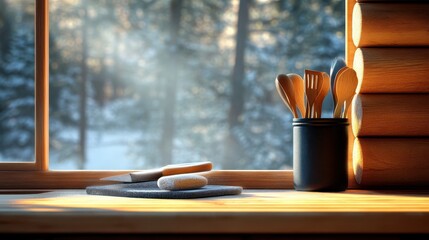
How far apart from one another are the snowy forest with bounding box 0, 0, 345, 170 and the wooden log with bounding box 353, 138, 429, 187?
6.13 m

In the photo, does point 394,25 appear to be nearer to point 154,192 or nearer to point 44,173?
point 154,192

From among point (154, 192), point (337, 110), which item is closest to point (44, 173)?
point (154, 192)

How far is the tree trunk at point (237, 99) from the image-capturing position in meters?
8.37

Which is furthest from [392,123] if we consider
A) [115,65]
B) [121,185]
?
[115,65]

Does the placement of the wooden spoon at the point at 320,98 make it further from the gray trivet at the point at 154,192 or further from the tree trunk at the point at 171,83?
the tree trunk at the point at 171,83

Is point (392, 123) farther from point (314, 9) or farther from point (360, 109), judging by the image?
point (314, 9)

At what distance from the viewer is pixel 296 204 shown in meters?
1.62

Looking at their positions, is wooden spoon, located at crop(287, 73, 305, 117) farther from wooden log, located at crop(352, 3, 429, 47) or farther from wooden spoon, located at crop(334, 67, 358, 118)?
wooden log, located at crop(352, 3, 429, 47)

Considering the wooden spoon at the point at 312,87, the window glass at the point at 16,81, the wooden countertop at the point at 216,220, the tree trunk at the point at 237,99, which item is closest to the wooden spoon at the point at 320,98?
the wooden spoon at the point at 312,87

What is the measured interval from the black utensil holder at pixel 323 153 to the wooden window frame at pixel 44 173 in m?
0.16

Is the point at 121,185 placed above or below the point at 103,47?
below

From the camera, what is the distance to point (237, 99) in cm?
848

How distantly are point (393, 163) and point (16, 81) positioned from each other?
24.9ft
